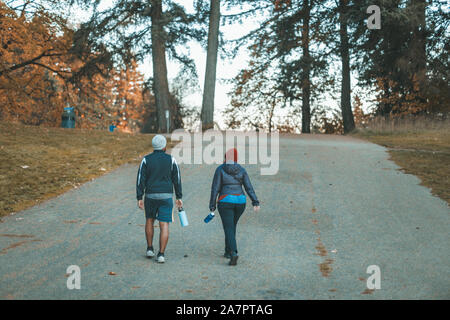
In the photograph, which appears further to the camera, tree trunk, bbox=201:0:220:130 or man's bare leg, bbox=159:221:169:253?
tree trunk, bbox=201:0:220:130

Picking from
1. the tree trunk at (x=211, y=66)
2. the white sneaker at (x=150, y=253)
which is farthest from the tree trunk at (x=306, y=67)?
the white sneaker at (x=150, y=253)

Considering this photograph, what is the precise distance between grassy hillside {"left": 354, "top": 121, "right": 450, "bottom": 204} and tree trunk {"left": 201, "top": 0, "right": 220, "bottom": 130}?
791cm

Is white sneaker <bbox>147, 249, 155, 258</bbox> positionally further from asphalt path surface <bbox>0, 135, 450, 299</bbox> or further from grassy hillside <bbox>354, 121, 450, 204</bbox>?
grassy hillside <bbox>354, 121, 450, 204</bbox>

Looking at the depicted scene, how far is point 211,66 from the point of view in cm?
2680

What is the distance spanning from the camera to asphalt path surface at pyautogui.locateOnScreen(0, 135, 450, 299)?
5.86 m

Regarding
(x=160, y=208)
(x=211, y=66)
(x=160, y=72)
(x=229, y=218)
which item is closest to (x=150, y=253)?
(x=160, y=208)

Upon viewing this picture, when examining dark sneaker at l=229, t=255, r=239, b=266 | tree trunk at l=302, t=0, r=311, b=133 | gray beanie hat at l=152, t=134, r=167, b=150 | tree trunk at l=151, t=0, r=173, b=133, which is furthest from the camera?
tree trunk at l=302, t=0, r=311, b=133

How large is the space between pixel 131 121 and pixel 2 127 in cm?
3517

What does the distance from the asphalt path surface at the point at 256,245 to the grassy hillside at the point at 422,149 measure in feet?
2.03

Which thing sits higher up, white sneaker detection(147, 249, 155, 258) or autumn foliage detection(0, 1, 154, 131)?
autumn foliage detection(0, 1, 154, 131)

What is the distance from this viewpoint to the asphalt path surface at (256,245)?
586 cm

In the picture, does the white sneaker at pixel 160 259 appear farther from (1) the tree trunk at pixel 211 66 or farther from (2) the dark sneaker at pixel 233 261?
(1) the tree trunk at pixel 211 66

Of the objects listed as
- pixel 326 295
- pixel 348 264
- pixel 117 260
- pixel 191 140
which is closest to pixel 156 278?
pixel 117 260

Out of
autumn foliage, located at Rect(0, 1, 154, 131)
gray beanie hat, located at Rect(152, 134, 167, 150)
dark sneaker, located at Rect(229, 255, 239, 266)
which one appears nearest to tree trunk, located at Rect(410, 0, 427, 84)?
autumn foliage, located at Rect(0, 1, 154, 131)
